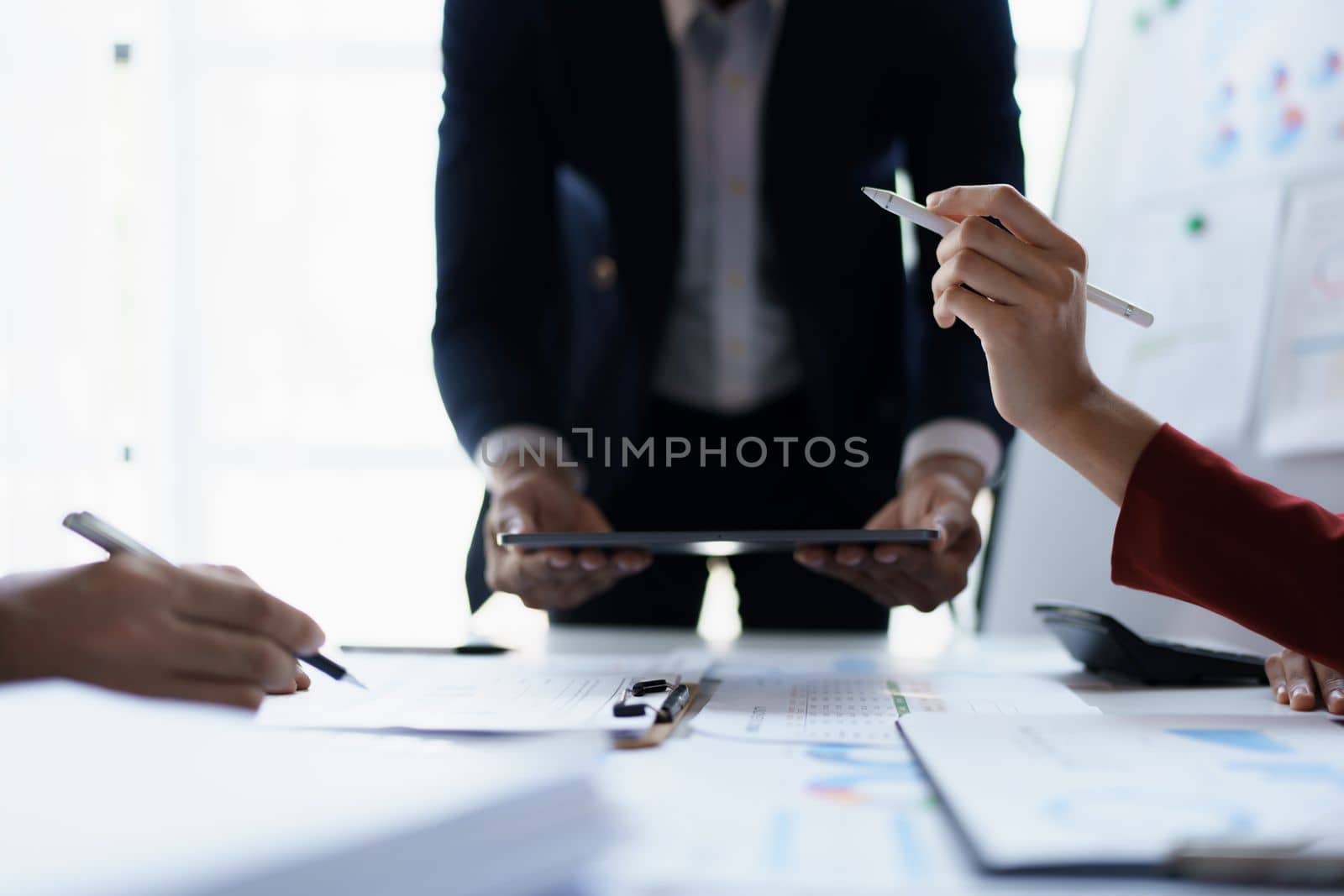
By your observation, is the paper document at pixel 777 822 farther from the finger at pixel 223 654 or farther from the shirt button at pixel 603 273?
the shirt button at pixel 603 273

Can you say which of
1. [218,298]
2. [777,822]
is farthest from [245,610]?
[218,298]

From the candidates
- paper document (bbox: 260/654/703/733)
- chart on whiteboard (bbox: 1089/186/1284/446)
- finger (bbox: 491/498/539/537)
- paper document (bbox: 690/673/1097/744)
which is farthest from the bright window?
chart on whiteboard (bbox: 1089/186/1284/446)

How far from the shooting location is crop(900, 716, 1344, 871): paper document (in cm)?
33

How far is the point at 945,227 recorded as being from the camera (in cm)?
66

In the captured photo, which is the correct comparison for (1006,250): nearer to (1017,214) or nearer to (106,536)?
(1017,214)

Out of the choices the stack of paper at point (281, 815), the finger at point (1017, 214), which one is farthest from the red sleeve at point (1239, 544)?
the stack of paper at point (281, 815)

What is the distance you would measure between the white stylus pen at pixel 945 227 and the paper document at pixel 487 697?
Result: 0.37m

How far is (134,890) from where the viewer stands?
0.27 meters

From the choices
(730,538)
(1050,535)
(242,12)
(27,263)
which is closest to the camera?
(730,538)

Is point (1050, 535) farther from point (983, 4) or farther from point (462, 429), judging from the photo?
point (462, 429)

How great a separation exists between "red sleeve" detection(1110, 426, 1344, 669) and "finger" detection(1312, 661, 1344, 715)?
34 mm

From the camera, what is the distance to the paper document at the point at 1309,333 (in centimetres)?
95

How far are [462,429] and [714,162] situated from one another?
16.4 inches

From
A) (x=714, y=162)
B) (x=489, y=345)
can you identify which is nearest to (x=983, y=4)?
(x=714, y=162)
